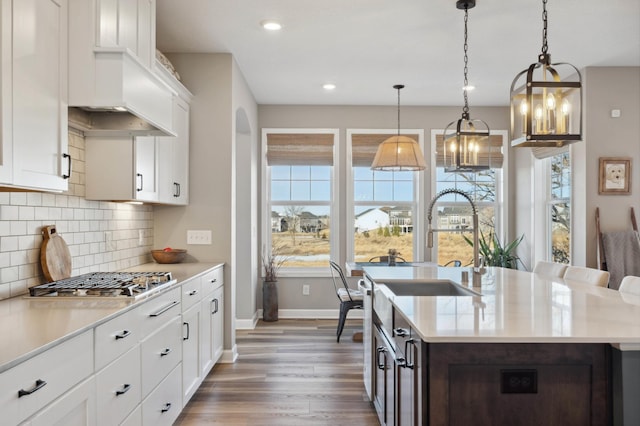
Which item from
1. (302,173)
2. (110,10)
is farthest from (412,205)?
(110,10)

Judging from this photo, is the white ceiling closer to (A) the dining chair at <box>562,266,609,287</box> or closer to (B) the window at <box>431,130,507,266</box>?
(B) the window at <box>431,130,507,266</box>

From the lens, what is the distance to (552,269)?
321 centimetres

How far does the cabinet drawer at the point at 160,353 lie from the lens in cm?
229

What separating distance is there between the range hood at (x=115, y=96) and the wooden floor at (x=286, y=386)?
184cm

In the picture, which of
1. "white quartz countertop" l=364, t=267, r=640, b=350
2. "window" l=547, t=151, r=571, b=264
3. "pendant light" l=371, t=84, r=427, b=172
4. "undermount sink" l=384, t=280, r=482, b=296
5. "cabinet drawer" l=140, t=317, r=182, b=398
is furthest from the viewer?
"window" l=547, t=151, r=571, b=264

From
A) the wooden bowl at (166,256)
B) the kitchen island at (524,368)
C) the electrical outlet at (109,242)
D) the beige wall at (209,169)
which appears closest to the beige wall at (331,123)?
the beige wall at (209,169)

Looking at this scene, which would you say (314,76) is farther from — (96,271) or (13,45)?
(13,45)

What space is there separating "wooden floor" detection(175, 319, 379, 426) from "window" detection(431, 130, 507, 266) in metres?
2.01

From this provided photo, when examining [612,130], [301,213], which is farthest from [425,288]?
[301,213]

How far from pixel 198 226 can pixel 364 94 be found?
2.59 meters

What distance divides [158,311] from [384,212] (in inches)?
162

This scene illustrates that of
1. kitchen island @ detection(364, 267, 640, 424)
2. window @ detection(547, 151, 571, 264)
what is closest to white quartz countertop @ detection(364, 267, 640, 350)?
kitchen island @ detection(364, 267, 640, 424)

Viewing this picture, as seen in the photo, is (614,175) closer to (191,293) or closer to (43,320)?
(191,293)

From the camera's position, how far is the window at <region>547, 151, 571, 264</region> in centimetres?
516
